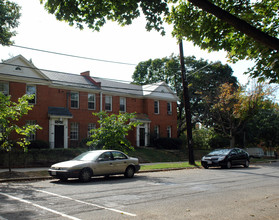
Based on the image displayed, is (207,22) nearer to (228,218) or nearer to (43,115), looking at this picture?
(228,218)

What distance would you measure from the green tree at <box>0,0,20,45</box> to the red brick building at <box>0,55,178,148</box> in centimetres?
193

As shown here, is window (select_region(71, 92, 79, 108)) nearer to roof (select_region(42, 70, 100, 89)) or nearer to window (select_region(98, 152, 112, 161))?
roof (select_region(42, 70, 100, 89))

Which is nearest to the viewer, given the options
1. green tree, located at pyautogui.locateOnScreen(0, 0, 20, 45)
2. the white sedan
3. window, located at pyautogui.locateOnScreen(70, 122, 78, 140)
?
the white sedan

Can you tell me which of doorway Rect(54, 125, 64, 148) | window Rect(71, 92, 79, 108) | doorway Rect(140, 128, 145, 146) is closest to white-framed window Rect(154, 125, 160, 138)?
doorway Rect(140, 128, 145, 146)

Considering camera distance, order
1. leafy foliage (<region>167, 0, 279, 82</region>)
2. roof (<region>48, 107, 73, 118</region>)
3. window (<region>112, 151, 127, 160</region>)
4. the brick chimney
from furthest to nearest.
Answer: the brick chimney, roof (<region>48, 107, 73, 118</region>), window (<region>112, 151, 127, 160</region>), leafy foliage (<region>167, 0, 279, 82</region>)

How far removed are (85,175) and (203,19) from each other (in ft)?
26.1

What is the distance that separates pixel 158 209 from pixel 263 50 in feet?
16.4

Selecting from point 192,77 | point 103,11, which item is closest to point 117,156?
point 103,11

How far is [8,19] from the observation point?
2211 centimetres

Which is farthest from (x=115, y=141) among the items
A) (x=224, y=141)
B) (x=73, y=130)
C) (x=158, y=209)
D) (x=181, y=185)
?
(x=224, y=141)

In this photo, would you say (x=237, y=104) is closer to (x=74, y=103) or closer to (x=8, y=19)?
(x=74, y=103)

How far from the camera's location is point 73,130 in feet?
93.6

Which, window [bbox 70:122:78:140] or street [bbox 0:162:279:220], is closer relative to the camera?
street [bbox 0:162:279:220]

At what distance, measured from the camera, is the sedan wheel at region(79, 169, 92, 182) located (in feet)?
40.5
